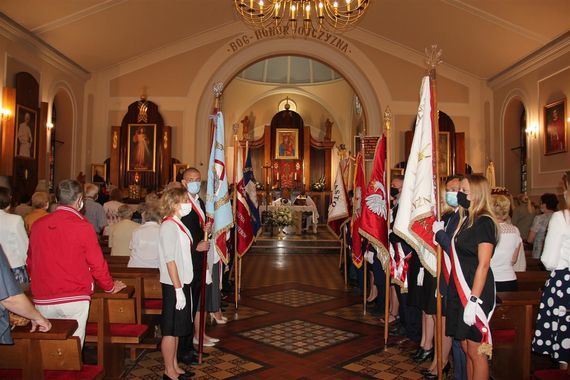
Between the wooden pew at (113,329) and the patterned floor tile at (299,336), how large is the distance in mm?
1540

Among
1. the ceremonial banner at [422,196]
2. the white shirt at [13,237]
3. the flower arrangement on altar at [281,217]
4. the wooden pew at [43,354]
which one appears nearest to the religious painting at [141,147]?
the flower arrangement on altar at [281,217]

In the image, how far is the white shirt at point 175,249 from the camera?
3.62 meters

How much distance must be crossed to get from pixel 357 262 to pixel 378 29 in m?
8.41

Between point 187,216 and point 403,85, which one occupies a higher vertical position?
point 403,85

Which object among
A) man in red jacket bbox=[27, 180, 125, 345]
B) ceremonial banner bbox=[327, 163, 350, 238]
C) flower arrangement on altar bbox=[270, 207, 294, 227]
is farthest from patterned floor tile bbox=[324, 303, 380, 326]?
flower arrangement on altar bbox=[270, 207, 294, 227]

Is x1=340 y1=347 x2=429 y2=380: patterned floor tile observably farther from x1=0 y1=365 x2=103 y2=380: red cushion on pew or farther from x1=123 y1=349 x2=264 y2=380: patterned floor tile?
x1=0 y1=365 x2=103 y2=380: red cushion on pew

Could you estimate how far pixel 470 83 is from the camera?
44.4 ft

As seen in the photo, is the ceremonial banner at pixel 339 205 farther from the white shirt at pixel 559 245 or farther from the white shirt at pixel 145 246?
the white shirt at pixel 559 245

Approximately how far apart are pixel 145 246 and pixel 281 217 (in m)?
10.2

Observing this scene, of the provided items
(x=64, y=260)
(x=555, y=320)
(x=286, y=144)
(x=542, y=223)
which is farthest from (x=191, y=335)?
→ (x=286, y=144)

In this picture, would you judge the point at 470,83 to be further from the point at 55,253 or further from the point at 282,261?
the point at 55,253

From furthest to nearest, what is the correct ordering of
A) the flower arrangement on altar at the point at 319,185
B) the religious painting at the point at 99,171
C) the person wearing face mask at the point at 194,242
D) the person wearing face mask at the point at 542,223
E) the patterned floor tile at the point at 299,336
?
the flower arrangement on altar at the point at 319,185
the religious painting at the point at 99,171
the person wearing face mask at the point at 542,223
the patterned floor tile at the point at 299,336
the person wearing face mask at the point at 194,242

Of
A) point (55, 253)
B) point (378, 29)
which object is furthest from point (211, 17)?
point (55, 253)

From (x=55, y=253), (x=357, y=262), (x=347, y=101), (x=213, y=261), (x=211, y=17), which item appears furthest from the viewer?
(x=347, y=101)
